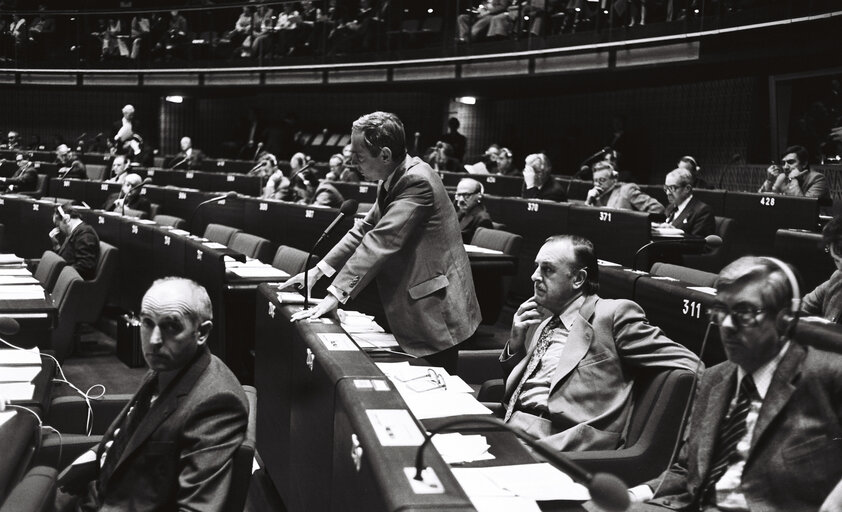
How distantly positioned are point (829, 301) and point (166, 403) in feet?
8.75

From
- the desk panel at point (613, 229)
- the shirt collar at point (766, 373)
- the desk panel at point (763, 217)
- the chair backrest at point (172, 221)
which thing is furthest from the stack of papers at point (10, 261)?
the desk panel at point (763, 217)

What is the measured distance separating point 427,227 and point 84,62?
1674cm

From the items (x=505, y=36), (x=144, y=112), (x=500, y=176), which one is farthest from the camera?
(x=144, y=112)

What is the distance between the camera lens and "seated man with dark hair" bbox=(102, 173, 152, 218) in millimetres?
8602

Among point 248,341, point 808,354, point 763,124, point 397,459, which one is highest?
point 763,124

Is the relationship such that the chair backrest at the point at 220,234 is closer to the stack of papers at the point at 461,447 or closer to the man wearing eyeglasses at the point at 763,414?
the stack of papers at the point at 461,447

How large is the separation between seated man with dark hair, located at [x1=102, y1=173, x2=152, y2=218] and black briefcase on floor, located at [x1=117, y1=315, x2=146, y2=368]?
239 cm

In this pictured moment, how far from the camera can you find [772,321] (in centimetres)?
172

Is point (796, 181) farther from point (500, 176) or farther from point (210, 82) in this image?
point (210, 82)

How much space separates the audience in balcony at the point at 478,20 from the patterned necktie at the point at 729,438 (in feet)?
36.3

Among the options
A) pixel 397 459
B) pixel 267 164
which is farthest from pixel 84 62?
pixel 397 459

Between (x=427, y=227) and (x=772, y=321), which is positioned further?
(x=427, y=227)

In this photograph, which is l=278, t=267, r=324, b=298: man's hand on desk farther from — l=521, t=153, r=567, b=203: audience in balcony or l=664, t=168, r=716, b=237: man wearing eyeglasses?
l=521, t=153, r=567, b=203: audience in balcony

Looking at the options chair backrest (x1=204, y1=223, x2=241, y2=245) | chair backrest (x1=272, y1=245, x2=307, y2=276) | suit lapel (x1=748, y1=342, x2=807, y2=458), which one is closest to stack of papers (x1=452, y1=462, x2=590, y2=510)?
suit lapel (x1=748, y1=342, x2=807, y2=458)
